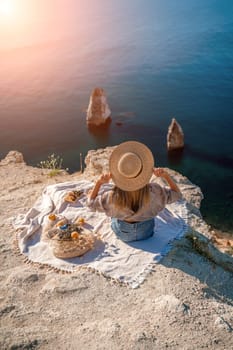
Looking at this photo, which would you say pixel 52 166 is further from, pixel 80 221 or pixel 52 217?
pixel 80 221

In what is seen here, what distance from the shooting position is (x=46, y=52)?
247ft

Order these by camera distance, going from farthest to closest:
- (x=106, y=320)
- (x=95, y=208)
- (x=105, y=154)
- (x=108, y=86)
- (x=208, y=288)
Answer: (x=108, y=86) → (x=105, y=154) → (x=95, y=208) → (x=208, y=288) → (x=106, y=320)

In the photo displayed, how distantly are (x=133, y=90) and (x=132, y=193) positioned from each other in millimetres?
43153

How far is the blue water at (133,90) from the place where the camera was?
1243 inches

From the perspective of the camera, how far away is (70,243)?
339 inches

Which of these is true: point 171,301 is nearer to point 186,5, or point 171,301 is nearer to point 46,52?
point 46,52

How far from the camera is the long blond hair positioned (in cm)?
816

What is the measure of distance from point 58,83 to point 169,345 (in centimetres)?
5014

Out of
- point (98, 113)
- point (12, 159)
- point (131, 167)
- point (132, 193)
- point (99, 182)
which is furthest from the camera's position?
point (98, 113)

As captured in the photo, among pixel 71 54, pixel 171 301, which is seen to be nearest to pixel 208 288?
pixel 171 301

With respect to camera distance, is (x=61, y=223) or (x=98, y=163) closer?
(x=61, y=223)

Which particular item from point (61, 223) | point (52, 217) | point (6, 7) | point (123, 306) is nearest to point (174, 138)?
point (52, 217)

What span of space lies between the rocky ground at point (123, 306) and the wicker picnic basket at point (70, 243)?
1.88 ft

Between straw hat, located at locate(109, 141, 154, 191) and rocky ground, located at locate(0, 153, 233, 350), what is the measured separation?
192 cm
